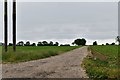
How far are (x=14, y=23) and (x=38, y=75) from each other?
55.2ft

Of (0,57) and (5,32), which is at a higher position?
(5,32)

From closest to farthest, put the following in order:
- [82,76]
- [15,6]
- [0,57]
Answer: [82,76] → [0,57] → [15,6]

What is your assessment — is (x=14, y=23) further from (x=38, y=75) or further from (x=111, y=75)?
(x=111, y=75)

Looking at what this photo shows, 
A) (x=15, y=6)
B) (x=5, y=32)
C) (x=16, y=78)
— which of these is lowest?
(x=16, y=78)

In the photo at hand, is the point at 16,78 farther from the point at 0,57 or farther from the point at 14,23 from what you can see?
the point at 14,23

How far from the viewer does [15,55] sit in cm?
2955

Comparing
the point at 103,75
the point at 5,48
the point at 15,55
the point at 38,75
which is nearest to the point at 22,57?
the point at 15,55

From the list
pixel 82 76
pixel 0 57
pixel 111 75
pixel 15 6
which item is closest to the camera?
pixel 111 75

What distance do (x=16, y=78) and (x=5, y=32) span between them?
55.5ft

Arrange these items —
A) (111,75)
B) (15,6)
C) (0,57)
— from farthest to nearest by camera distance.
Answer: (15,6) < (0,57) < (111,75)

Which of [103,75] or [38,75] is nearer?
[103,75]

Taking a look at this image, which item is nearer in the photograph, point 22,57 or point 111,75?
point 111,75

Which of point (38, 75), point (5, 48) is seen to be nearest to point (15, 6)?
point (5, 48)

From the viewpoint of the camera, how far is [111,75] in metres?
14.6
